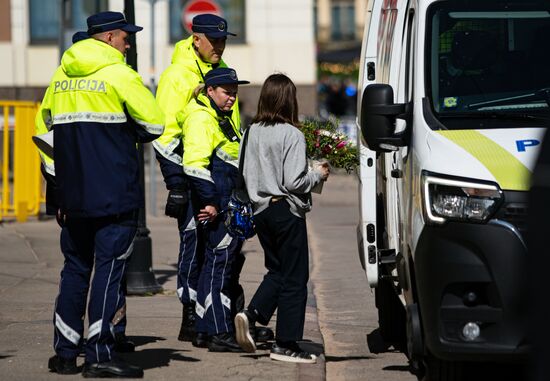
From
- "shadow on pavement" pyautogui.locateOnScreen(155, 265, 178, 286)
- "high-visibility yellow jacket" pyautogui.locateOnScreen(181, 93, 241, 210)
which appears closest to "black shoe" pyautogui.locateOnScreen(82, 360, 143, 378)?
"high-visibility yellow jacket" pyautogui.locateOnScreen(181, 93, 241, 210)

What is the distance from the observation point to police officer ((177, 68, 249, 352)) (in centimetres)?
829

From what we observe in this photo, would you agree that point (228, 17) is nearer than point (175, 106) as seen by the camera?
No

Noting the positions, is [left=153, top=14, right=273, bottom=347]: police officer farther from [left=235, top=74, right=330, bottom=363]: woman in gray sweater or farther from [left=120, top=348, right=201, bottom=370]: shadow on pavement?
[left=235, top=74, right=330, bottom=363]: woman in gray sweater

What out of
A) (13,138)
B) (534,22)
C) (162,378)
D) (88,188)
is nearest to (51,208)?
(88,188)

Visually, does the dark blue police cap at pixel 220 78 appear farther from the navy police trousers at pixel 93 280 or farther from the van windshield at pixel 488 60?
the van windshield at pixel 488 60

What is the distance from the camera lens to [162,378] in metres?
7.48

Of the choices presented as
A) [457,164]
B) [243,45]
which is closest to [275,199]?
[457,164]

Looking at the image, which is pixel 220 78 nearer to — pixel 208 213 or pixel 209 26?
pixel 209 26

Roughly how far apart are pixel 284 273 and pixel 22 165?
892cm

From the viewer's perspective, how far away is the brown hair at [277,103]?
7996mm

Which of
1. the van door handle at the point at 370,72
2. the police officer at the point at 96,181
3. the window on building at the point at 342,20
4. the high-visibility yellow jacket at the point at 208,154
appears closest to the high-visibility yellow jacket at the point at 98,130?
the police officer at the point at 96,181

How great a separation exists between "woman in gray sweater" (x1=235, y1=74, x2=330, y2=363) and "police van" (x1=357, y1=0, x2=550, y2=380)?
1.83 feet

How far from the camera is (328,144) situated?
8.34 m

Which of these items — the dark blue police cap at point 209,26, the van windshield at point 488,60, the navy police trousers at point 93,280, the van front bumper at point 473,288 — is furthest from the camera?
the dark blue police cap at point 209,26
